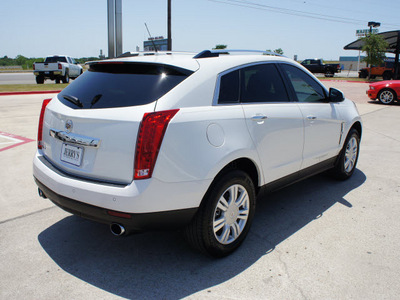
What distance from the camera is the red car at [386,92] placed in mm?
14852

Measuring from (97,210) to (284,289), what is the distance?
1514 millimetres

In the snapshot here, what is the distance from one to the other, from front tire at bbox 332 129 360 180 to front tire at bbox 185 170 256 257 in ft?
7.45

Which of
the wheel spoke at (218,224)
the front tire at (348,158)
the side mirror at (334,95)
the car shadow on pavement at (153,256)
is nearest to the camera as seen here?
the car shadow on pavement at (153,256)

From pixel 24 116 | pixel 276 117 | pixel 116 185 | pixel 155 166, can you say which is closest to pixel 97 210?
pixel 116 185

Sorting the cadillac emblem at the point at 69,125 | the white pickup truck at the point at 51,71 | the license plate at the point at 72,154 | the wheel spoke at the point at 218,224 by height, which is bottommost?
the wheel spoke at the point at 218,224

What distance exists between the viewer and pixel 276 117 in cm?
346

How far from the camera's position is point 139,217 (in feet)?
8.35

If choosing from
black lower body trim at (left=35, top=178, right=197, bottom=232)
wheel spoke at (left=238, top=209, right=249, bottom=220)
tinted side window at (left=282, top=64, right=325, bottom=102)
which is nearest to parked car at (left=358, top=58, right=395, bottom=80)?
tinted side window at (left=282, top=64, right=325, bottom=102)

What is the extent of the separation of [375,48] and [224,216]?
1332 inches

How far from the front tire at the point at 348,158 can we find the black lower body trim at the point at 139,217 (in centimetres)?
305

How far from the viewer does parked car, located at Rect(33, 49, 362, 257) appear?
2547mm

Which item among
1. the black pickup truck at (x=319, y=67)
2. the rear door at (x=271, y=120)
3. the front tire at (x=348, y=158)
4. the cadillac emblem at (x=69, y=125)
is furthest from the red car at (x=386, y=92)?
the black pickup truck at (x=319, y=67)

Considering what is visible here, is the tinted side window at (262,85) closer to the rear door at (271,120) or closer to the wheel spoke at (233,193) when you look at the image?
the rear door at (271,120)

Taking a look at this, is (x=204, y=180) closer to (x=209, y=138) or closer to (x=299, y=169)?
(x=209, y=138)
